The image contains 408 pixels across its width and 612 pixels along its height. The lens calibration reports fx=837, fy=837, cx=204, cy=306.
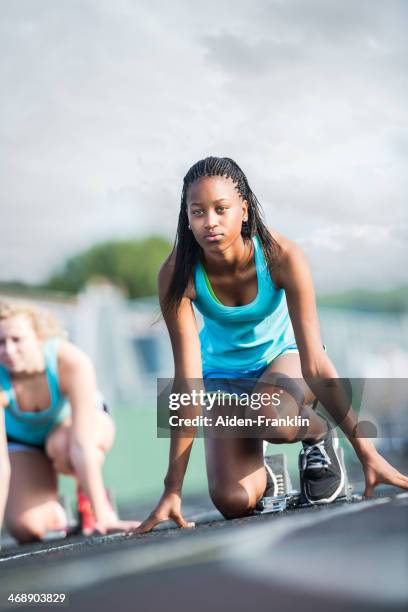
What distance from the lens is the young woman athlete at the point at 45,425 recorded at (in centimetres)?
306

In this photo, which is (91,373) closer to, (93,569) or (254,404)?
(254,404)

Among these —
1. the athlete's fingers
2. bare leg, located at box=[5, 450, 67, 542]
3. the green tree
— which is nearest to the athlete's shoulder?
the athlete's fingers

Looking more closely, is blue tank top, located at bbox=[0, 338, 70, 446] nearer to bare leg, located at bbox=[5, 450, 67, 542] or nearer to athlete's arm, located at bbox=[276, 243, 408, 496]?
bare leg, located at bbox=[5, 450, 67, 542]

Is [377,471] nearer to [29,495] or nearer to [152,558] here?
[152,558]

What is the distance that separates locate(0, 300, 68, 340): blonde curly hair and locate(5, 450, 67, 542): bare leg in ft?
1.71

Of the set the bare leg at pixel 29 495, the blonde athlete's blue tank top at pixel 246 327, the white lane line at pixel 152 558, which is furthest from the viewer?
the bare leg at pixel 29 495

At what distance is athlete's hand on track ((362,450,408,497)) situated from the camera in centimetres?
218

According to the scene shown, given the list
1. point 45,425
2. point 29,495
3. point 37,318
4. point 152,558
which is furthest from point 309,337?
point 29,495

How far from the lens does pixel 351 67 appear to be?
139 inches

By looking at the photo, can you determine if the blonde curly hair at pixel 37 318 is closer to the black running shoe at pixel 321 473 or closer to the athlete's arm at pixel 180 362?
the athlete's arm at pixel 180 362

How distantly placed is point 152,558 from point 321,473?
45.8 inches

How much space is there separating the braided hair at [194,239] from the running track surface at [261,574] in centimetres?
97

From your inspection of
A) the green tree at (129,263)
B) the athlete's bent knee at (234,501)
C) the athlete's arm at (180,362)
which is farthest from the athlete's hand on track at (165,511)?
the green tree at (129,263)

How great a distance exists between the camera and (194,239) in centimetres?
249
